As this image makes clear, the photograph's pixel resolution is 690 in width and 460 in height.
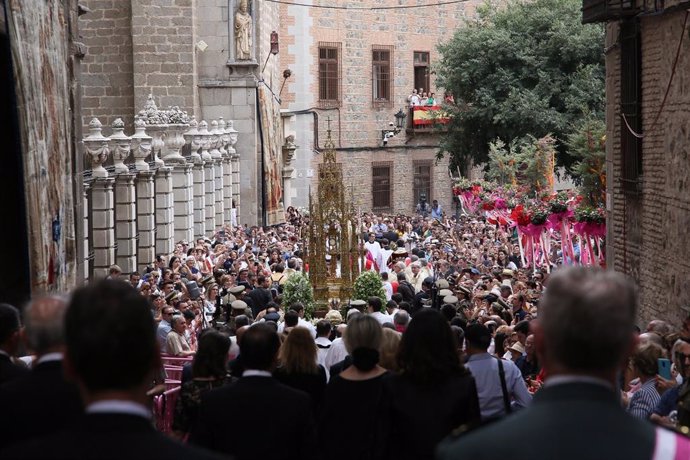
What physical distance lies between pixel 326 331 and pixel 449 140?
3191 cm

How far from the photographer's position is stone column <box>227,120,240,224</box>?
40.7 meters

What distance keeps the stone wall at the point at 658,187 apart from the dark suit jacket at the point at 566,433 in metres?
11.2

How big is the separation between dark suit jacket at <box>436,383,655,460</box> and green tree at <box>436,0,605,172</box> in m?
36.1

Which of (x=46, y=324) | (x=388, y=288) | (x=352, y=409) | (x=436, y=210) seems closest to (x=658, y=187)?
(x=388, y=288)

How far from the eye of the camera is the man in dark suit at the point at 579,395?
3285 mm

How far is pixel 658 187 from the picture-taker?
1592 centimetres

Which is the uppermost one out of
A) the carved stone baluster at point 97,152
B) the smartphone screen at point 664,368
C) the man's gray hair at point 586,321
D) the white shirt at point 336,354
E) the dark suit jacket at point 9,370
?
the carved stone baluster at point 97,152

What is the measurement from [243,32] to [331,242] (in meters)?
19.4

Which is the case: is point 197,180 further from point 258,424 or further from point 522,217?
point 258,424

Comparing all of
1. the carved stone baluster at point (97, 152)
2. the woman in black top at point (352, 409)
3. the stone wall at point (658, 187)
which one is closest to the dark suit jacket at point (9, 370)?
the woman in black top at point (352, 409)

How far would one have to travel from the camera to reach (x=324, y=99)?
176 ft

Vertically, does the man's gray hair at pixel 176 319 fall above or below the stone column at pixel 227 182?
below

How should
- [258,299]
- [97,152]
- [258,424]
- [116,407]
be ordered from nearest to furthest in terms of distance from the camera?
[116,407] < [258,424] < [258,299] < [97,152]

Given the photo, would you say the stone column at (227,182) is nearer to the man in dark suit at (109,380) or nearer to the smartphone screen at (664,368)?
the smartphone screen at (664,368)
